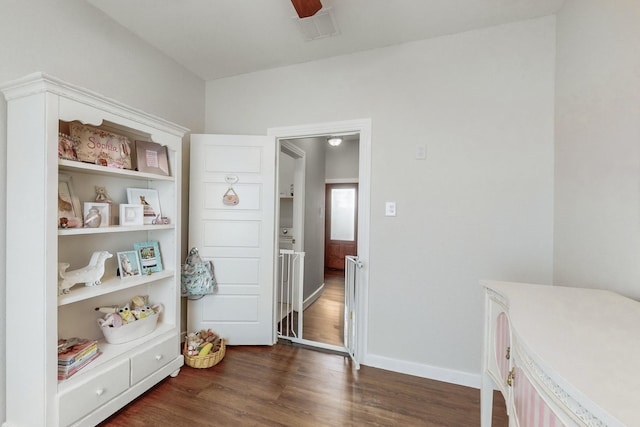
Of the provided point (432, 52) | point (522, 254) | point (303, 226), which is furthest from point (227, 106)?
point (522, 254)

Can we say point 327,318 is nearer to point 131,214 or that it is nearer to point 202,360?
point 202,360

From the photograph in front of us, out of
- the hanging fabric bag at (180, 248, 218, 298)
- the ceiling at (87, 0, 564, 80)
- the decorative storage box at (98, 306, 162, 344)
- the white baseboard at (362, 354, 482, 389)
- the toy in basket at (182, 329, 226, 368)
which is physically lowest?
the white baseboard at (362, 354, 482, 389)

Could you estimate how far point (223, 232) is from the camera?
2412 mm

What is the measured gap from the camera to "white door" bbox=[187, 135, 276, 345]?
2395 millimetres

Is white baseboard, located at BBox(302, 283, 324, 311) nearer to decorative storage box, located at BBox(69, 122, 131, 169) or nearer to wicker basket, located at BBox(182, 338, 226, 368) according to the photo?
wicker basket, located at BBox(182, 338, 226, 368)

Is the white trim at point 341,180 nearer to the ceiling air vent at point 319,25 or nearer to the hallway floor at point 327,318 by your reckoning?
the hallway floor at point 327,318

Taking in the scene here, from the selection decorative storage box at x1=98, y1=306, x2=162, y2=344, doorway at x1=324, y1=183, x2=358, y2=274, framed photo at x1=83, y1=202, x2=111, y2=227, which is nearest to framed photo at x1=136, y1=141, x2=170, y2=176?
framed photo at x1=83, y1=202, x2=111, y2=227

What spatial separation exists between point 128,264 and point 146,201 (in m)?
0.49

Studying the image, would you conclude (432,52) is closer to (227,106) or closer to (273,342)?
(227,106)

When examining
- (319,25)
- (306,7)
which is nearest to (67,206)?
(306,7)

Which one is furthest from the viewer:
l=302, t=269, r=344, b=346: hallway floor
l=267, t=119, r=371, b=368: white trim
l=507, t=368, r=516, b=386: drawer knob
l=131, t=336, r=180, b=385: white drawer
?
l=302, t=269, r=344, b=346: hallway floor

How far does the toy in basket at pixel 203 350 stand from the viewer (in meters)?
2.07

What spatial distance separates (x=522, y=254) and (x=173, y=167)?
8.67 ft

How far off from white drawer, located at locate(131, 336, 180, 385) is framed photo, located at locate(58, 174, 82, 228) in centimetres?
92
